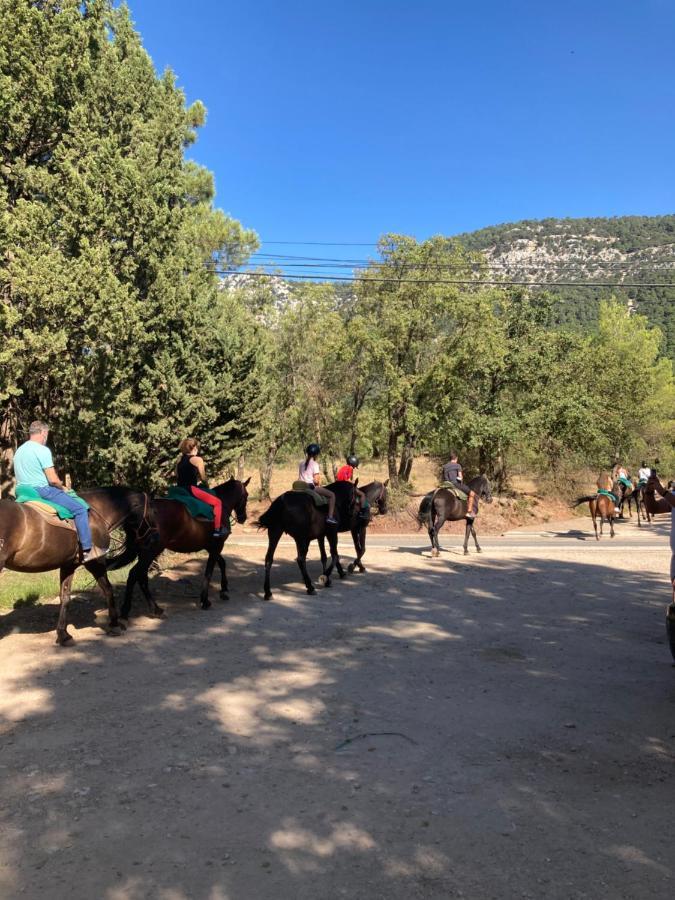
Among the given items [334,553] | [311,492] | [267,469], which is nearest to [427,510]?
[334,553]

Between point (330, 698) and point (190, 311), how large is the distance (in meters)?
11.0

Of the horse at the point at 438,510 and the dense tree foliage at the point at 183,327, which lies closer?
the dense tree foliage at the point at 183,327

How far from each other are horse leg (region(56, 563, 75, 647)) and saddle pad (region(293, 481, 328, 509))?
14.1 feet

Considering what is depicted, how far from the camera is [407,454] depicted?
93.2 feet

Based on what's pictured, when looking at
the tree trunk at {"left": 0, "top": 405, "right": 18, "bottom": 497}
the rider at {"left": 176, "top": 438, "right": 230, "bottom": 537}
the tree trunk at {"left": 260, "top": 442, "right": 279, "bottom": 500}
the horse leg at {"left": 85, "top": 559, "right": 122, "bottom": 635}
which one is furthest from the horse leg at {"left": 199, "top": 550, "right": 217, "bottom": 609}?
the tree trunk at {"left": 260, "top": 442, "right": 279, "bottom": 500}

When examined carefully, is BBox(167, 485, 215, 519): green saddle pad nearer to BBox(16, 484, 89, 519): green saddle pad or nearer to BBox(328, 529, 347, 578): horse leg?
BBox(16, 484, 89, 519): green saddle pad

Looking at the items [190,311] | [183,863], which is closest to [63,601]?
[183,863]

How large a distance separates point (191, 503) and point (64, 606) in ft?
8.54

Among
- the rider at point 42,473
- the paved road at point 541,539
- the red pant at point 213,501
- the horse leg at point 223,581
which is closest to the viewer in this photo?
the rider at point 42,473

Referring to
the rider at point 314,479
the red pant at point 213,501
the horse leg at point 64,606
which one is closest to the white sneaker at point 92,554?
→ the horse leg at point 64,606

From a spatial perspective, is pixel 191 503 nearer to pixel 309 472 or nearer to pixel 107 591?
pixel 107 591

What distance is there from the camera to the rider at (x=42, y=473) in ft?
25.0

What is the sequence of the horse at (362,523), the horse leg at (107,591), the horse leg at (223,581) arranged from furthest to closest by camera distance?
the horse at (362,523), the horse leg at (223,581), the horse leg at (107,591)

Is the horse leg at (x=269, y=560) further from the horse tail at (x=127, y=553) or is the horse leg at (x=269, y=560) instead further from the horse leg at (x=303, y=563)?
the horse tail at (x=127, y=553)
